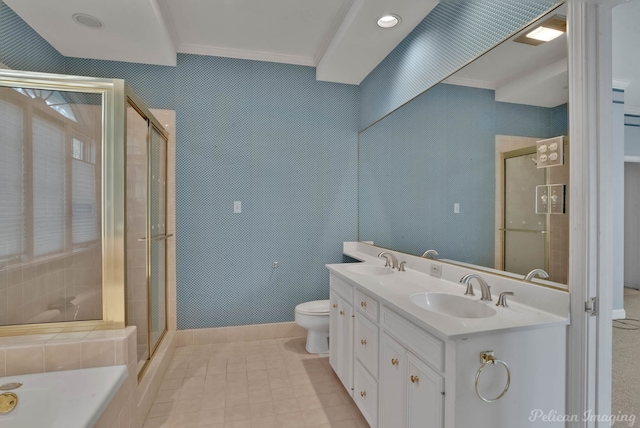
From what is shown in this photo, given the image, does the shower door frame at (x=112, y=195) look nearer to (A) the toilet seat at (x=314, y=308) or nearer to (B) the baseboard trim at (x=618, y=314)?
(A) the toilet seat at (x=314, y=308)

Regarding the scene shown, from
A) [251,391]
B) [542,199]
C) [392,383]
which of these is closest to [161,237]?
[251,391]

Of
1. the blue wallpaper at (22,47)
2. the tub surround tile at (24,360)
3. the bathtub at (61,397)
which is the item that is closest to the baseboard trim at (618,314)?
the bathtub at (61,397)

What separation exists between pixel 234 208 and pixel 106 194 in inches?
56.4

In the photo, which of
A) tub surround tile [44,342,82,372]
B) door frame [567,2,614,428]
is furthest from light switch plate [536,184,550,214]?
tub surround tile [44,342,82,372]

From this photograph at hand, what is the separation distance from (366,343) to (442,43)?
75.2 inches

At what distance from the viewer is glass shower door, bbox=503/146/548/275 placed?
1415 mm

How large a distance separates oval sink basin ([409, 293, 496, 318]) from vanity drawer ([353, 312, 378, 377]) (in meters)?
0.29

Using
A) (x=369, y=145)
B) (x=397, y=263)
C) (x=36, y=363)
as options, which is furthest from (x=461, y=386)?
(x=369, y=145)

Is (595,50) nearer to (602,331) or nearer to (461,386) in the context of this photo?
(602,331)

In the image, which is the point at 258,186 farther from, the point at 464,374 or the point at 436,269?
the point at 464,374

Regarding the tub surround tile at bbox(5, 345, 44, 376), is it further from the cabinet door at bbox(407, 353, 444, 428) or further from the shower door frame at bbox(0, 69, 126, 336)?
the cabinet door at bbox(407, 353, 444, 428)

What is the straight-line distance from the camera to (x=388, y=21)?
221cm

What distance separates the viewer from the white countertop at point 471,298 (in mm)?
1152

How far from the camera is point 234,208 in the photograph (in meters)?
3.05
